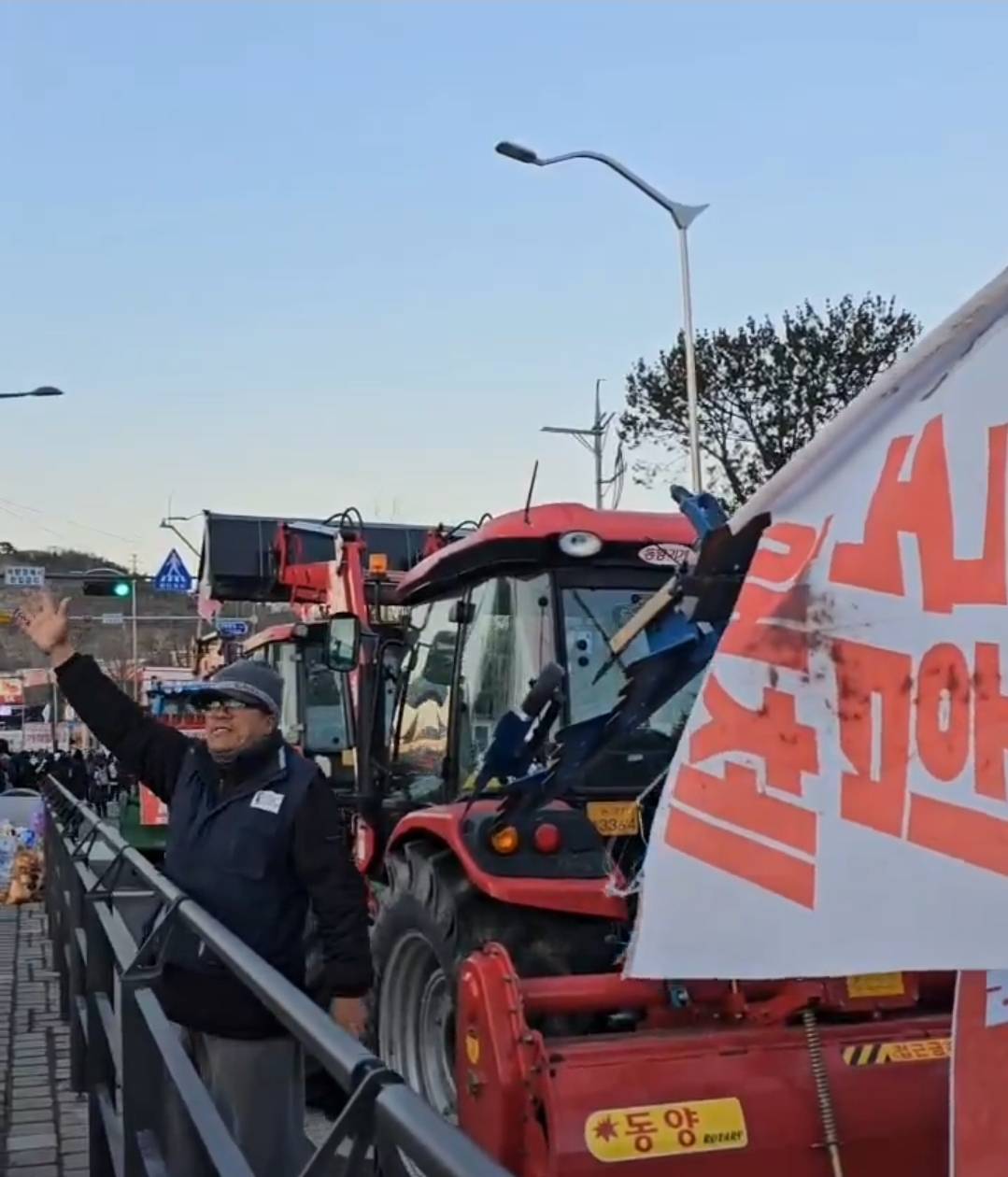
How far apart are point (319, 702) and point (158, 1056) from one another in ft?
23.5

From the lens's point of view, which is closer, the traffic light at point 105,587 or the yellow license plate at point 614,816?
the yellow license plate at point 614,816

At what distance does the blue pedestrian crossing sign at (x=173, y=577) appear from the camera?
24.4m

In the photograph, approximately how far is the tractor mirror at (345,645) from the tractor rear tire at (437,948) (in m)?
1.32

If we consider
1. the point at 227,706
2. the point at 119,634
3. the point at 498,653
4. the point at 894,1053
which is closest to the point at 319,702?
the point at 498,653

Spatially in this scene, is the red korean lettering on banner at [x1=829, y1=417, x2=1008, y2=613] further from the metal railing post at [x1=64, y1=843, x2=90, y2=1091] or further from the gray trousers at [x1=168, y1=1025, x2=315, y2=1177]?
the metal railing post at [x1=64, y1=843, x2=90, y2=1091]

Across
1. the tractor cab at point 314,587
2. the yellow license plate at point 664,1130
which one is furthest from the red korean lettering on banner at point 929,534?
the tractor cab at point 314,587

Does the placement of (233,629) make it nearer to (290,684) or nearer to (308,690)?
(290,684)

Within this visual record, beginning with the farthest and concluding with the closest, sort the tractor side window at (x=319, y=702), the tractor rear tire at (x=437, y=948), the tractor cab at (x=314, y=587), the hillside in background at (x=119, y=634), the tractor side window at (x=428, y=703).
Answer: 1. the hillside in background at (x=119, y=634)
2. the tractor side window at (x=319, y=702)
3. the tractor cab at (x=314, y=587)
4. the tractor side window at (x=428, y=703)
5. the tractor rear tire at (x=437, y=948)

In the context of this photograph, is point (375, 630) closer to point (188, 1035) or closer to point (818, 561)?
point (188, 1035)

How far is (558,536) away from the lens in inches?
200

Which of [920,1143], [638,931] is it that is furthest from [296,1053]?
[920,1143]

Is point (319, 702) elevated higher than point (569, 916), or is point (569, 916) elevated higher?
point (319, 702)

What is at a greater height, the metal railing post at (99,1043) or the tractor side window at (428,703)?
the tractor side window at (428,703)

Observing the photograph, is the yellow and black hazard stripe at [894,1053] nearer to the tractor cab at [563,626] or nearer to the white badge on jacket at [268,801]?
the tractor cab at [563,626]
